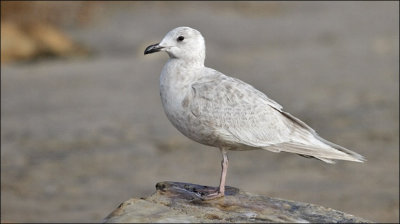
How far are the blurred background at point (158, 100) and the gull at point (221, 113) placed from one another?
463 centimetres

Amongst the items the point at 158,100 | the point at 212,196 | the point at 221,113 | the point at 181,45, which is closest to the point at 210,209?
the point at 212,196

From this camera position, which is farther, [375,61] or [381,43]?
[381,43]

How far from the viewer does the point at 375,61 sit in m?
19.8

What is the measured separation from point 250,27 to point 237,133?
58.8ft

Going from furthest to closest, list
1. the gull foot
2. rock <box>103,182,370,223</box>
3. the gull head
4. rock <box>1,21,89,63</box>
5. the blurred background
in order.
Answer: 1. rock <box>1,21,89,63</box>
2. the blurred background
3. the gull head
4. the gull foot
5. rock <box>103,182,370,223</box>

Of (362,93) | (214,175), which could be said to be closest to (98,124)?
(214,175)

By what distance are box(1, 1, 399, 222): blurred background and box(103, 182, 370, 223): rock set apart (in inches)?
182

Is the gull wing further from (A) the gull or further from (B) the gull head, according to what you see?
(B) the gull head

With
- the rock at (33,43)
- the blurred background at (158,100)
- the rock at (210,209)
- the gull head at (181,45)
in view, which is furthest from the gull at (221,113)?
the rock at (33,43)

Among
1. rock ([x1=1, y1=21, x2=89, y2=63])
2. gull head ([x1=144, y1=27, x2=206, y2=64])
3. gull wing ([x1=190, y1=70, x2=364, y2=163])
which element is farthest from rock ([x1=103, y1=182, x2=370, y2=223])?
rock ([x1=1, y1=21, x2=89, y2=63])

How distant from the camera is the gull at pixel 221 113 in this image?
690 cm

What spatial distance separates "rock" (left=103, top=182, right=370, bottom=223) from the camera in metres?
6.02

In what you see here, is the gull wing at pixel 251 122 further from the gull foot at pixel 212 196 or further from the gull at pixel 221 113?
the gull foot at pixel 212 196

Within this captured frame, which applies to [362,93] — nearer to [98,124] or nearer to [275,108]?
[98,124]
